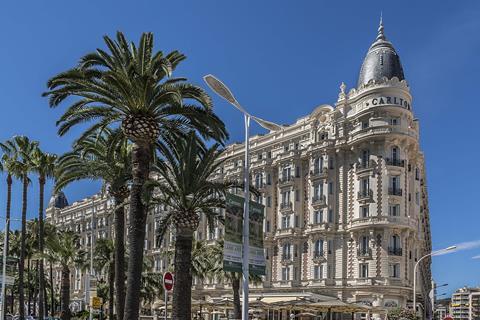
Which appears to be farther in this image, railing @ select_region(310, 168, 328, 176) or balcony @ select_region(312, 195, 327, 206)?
railing @ select_region(310, 168, 328, 176)

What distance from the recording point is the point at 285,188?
7744 centimetres

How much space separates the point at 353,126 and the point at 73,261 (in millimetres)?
32689

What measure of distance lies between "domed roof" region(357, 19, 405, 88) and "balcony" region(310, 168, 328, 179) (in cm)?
1037

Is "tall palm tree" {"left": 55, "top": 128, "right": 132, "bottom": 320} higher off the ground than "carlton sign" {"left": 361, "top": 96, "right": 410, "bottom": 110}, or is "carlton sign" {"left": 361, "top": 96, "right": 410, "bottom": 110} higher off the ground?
"carlton sign" {"left": 361, "top": 96, "right": 410, "bottom": 110}

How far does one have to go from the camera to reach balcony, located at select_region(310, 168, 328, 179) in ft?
236

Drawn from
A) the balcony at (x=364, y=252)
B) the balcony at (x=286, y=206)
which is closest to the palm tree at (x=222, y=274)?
the balcony at (x=364, y=252)

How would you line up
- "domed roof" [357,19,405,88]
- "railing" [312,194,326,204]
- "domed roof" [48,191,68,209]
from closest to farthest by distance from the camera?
"domed roof" [357,19,405,88], "railing" [312,194,326,204], "domed roof" [48,191,68,209]

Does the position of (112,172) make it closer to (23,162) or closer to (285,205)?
(23,162)

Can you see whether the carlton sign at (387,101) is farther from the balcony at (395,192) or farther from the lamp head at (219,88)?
the lamp head at (219,88)

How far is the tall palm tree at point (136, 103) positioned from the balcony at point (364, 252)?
136 feet

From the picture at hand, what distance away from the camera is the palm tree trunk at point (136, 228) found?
81.8ft

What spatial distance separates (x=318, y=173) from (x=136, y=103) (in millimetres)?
49488

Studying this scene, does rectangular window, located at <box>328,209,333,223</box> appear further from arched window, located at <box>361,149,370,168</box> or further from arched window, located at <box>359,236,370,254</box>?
arched window, located at <box>361,149,370,168</box>

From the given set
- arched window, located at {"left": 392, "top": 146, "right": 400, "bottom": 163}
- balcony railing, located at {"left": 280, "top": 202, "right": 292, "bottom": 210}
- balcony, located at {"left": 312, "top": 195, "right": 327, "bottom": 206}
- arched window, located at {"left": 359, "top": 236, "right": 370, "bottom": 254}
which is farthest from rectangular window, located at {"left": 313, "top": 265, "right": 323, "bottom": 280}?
arched window, located at {"left": 392, "top": 146, "right": 400, "bottom": 163}
